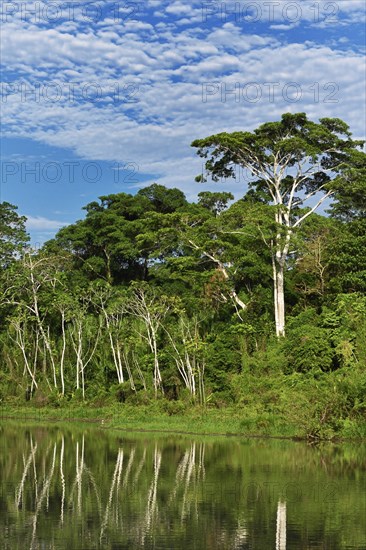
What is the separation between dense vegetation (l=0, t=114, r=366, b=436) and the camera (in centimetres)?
2953

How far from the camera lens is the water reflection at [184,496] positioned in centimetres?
998

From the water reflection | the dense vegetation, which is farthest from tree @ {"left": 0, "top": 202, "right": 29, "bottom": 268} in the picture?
the water reflection

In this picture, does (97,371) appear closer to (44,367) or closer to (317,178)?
(44,367)

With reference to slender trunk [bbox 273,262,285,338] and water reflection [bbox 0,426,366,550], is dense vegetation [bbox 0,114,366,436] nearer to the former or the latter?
slender trunk [bbox 273,262,285,338]

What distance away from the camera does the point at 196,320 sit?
3186 cm

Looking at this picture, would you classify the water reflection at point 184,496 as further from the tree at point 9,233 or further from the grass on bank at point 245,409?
the tree at point 9,233

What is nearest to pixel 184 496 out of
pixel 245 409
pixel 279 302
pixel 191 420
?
pixel 191 420

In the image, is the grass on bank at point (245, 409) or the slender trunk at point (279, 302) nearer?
the grass on bank at point (245, 409)

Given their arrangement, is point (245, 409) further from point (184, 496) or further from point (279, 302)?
point (184, 496)

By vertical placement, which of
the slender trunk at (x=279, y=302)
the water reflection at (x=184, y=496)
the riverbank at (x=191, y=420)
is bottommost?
the water reflection at (x=184, y=496)

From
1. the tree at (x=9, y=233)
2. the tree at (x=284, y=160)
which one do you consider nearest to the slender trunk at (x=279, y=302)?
A: the tree at (x=284, y=160)

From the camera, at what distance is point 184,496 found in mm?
13258

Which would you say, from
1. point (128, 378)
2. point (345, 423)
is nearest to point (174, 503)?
point (345, 423)

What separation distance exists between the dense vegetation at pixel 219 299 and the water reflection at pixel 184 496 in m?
7.58
